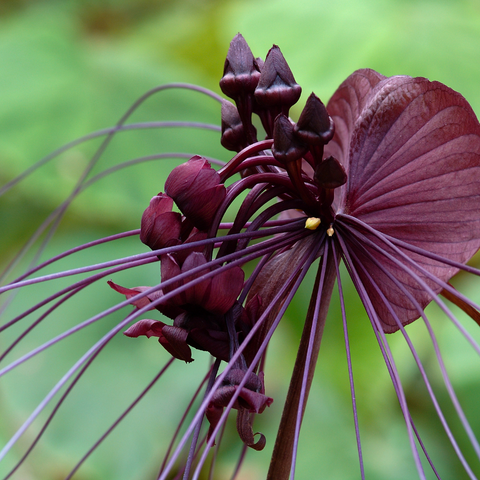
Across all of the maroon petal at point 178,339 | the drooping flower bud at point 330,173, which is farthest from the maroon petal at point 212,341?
the drooping flower bud at point 330,173

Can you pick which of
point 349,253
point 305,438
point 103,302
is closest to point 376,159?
point 349,253

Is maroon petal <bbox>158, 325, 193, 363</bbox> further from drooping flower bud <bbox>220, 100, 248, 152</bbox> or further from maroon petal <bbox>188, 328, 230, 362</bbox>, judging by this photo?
drooping flower bud <bbox>220, 100, 248, 152</bbox>

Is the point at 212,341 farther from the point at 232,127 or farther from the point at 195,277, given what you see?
the point at 232,127

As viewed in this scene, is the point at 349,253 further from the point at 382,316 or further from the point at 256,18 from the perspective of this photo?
the point at 256,18

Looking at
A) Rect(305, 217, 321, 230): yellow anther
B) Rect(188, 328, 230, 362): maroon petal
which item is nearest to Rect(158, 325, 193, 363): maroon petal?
Rect(188, 328, 230, 362): maroon petal

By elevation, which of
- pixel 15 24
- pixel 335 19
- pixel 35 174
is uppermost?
pixel 335 19

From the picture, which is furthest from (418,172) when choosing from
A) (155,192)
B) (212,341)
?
(155,192)
